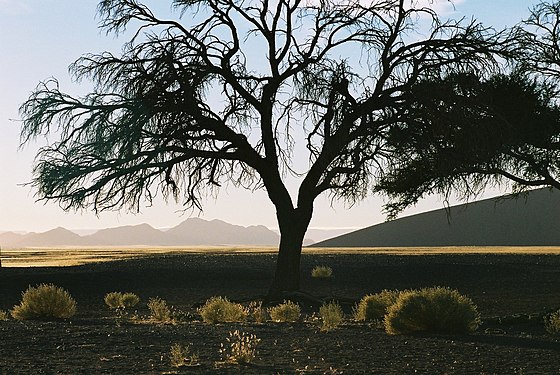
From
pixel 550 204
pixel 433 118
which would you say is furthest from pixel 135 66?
pixel 550 204

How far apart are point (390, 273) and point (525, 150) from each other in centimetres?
1088

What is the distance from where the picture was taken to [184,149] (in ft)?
70.5

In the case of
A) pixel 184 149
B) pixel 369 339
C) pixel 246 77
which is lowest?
pixel 369 339

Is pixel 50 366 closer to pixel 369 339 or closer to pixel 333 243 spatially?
pixel 369 339

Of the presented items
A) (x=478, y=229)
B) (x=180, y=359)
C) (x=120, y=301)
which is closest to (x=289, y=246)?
(x=120, y=301)

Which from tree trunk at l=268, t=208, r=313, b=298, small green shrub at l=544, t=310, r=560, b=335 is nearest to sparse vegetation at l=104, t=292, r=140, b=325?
tree trunk at l=268, t=208, r=313, b=298

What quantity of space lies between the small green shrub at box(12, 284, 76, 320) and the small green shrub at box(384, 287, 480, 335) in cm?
758

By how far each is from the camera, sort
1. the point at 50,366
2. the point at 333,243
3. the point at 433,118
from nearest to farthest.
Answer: the point at 50,366
the point at 433,118
the point at 333,243

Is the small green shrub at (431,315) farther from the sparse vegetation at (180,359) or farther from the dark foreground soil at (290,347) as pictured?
the sparse vegetation at (180,359)

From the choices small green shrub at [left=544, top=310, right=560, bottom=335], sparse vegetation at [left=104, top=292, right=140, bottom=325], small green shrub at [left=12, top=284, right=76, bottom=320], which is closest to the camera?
small green shrub at [left=544, top=310, right=560, bottom=335]

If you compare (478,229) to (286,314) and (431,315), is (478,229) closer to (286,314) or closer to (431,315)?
(286,314)

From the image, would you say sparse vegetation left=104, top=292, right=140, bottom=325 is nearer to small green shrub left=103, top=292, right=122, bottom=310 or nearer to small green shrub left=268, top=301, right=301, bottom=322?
small green shrub left=103, top=292, right=122, bottom=310

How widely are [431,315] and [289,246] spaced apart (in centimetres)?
876

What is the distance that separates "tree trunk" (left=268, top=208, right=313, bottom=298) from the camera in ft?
74.5
